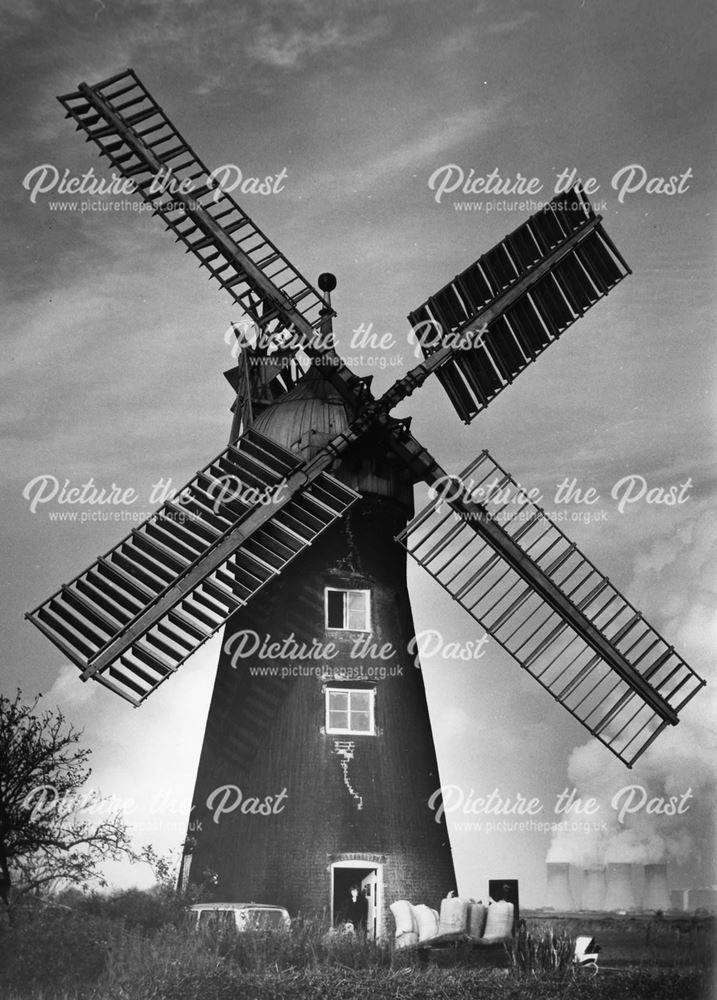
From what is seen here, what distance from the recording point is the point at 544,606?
16.3 m

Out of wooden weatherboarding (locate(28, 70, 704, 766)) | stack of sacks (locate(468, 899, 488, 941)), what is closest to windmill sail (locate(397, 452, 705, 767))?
wooden weatherboarding (locate(28, 70, 704, 766))

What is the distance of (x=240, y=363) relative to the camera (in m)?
17.2

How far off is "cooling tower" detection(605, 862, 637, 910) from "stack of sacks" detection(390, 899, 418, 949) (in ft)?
12.7

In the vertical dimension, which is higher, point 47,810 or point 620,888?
point 47,810

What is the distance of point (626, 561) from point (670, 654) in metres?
1.73

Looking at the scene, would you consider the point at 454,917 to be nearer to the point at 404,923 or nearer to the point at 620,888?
the point at 404,923

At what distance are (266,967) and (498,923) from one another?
280 centimetres

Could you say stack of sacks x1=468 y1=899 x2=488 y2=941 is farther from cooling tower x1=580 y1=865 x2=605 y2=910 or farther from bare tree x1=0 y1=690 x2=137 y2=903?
bare tree x1=0 y1=690 x2=137 y2=903

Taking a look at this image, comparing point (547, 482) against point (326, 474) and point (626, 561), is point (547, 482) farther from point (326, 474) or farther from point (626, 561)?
point (326, 474)

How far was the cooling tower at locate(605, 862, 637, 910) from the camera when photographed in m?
17.1

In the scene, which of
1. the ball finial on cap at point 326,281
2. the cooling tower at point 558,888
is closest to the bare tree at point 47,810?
the cooling tower at point 558,888

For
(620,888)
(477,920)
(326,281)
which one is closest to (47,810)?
(477,920)

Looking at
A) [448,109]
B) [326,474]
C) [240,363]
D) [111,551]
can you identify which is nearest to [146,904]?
[111,551]

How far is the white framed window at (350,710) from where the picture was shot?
15.2 meters
